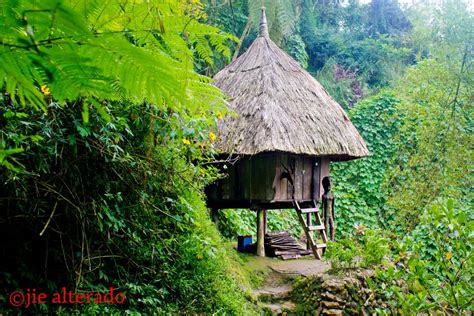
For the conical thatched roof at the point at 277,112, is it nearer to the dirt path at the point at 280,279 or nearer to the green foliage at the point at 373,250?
the green foliage at the point at 373,250

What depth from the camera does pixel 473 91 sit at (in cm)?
638

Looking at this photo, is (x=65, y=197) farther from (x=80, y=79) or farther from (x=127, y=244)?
(x=80, y=79)

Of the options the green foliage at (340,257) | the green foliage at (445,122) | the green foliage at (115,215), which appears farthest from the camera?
the green foliage at (445,122)

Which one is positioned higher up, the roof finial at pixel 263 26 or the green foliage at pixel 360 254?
the roof finial at pixel 263 26

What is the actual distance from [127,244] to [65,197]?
2.31 ft

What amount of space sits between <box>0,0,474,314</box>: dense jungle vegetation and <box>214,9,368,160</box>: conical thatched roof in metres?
0.86

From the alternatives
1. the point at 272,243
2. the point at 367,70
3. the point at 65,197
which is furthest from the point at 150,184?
the point at 367,70

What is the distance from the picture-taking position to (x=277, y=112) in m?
6.00

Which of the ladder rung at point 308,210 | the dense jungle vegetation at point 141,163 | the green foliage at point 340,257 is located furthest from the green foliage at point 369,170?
the green foliage at point 340,257
